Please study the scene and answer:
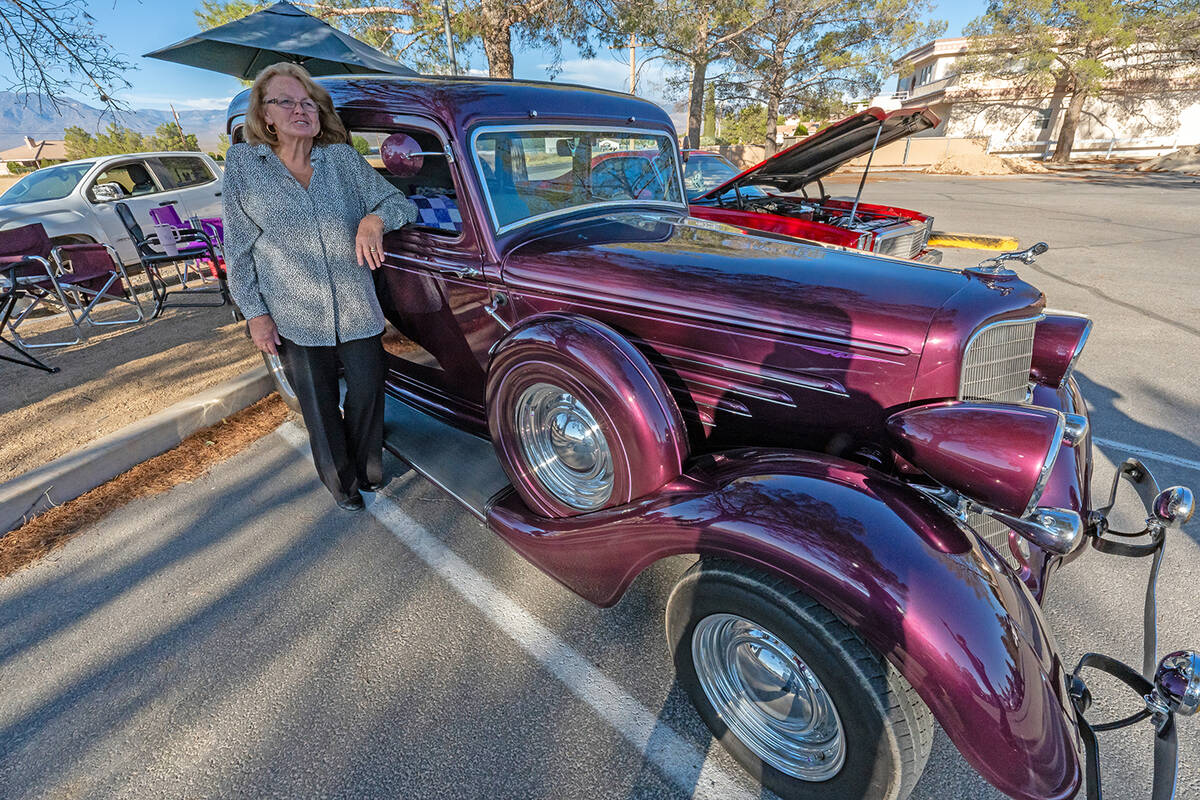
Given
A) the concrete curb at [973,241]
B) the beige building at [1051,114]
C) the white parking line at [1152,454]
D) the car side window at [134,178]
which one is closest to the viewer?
the white parking line at [1152,454]

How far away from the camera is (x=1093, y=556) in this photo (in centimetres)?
256

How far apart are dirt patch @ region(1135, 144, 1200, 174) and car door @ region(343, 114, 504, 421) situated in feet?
101

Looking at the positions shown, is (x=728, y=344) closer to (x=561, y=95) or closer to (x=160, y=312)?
(x=561, y=95)

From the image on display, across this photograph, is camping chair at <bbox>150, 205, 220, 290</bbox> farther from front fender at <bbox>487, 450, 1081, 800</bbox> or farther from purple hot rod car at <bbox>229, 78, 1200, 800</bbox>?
front fender at <bbox>487, 450, 1081, 800</bbox>

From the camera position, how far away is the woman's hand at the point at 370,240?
2.38m

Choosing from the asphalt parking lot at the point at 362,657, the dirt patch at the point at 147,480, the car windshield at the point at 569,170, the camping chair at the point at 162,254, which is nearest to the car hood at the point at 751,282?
the car windshield at the point at 569,170

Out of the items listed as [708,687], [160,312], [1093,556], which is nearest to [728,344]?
[708,687]

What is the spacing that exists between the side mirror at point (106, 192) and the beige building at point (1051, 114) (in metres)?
32.0

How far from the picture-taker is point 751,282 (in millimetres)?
1998

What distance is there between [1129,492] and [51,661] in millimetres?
5078

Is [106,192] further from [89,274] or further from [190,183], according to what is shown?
[89,274]

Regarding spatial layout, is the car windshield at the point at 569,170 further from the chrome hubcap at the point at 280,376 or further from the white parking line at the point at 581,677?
the chrome hubcap at the point at 280,376

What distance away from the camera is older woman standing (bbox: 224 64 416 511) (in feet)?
7.22

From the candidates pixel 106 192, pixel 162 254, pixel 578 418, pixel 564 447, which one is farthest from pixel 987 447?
pixel 106 192
